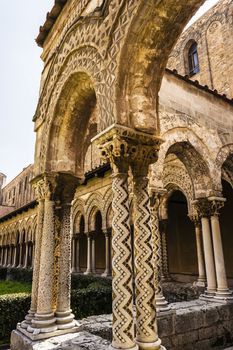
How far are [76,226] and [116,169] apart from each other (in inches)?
472

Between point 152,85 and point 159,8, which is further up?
point 159,8

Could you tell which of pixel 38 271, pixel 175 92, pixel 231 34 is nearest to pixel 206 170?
pixel 175 92

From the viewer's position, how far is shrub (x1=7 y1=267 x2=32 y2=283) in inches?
632

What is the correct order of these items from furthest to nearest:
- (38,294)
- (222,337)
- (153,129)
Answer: (222,337)
(38,294)
(153,129)

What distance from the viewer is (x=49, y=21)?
208 inches

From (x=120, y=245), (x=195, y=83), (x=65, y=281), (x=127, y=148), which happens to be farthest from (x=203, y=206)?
(x=120, y=245)

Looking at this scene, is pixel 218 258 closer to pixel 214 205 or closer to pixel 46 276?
pixel 214 205

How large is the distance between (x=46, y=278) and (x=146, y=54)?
3478 millimetres

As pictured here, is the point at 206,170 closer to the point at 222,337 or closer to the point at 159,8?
the point at 222,337

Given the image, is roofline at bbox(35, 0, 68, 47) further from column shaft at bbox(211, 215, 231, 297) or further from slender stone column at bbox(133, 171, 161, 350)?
column shaft at bbox(211, 215, 231, 297)

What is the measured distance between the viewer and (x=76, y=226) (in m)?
14.7

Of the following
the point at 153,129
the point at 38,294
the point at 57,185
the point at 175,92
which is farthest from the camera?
the point at 175,92

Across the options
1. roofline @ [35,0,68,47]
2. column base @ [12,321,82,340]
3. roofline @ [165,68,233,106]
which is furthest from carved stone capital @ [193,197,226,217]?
roofline @ [35,0,68,47]

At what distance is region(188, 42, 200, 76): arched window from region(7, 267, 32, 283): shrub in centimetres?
1481
